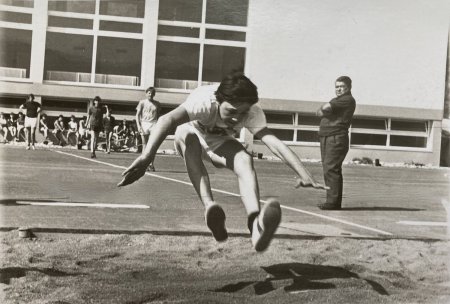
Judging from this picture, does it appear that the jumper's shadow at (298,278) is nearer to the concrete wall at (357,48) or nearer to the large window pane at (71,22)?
the concrete wall at (357,48)

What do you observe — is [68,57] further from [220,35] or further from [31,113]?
[220,35]

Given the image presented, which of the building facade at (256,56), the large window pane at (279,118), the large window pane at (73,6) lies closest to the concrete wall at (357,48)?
the building facade at (256,56)

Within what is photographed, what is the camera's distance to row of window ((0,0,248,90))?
4340mm

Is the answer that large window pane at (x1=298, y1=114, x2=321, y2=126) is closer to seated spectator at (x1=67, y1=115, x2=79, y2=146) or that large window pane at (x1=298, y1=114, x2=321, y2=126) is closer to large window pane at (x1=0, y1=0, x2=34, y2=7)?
seated spectator at (x1=67, y1=115, x2=79, y2=146)

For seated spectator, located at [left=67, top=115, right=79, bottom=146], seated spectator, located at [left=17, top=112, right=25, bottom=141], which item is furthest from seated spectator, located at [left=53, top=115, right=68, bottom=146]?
seated spectator, located at [left=17, top=112, right=25, bottom=141]

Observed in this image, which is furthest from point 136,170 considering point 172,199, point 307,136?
point 172,199

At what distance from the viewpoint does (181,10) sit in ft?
14.9

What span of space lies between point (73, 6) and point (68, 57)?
35 cm

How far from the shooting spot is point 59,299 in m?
4.15

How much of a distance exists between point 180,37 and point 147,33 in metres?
0.23

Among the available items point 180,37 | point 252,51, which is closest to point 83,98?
point 180,37

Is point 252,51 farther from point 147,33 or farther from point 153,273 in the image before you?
point 153,273

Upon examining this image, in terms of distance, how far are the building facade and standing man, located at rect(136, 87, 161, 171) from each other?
0.21 ft

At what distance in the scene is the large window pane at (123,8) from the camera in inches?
179
